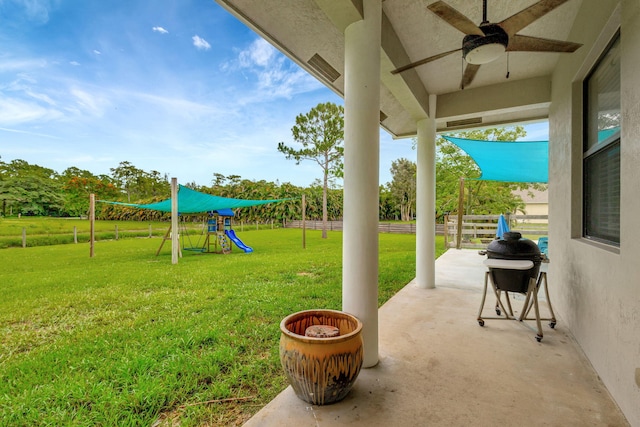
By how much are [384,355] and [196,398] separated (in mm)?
1285

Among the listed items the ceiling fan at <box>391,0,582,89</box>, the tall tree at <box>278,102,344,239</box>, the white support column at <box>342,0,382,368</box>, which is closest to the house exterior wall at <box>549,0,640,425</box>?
the ceiling fan at <box>391,0,582,89</box>

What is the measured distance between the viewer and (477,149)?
543 centimetres

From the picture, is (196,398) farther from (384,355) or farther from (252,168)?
(252,168)

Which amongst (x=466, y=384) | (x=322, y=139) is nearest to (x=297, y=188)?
(x=322, y=139)

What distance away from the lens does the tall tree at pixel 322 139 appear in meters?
13.8

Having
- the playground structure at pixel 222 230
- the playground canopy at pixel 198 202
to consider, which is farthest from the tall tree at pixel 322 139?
the playground canopy at pixel 198 202

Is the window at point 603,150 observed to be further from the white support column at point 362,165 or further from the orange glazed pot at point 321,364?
the orange glazed pot at point 321,364

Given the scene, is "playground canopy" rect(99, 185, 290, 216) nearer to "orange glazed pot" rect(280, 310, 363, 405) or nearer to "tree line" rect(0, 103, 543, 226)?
"tree line" rect(0, 103, 543, 226)

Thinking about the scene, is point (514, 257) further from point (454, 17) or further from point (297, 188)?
point (297, 188)

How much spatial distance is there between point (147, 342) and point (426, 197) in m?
3.62

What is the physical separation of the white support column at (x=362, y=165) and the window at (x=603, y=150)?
1517mm

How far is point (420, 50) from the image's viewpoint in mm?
2842

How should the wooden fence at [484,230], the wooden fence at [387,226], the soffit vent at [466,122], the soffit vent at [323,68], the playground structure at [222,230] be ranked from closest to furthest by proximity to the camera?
the soffit vent at [323,68]
the soffit vent at [466,122]
the wooden fence at [484,230]
the playground structure at [222,230]
the wooden fence at [387,226]

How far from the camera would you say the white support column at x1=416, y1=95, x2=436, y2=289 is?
3.91m
